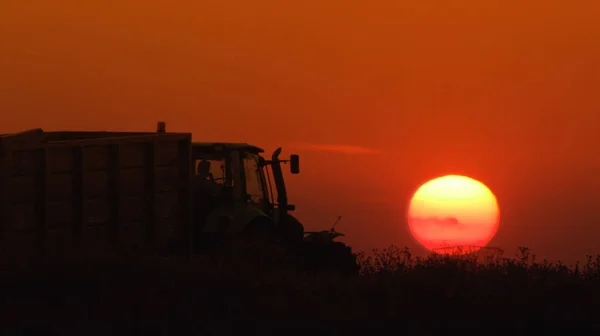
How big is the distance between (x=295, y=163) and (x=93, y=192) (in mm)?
3505

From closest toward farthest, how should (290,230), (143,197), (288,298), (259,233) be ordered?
Result: (288,298), (143,197), (259,233), (290,230)

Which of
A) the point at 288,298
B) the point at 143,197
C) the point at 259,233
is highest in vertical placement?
the point at 143,197

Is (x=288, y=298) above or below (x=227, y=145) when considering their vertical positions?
below

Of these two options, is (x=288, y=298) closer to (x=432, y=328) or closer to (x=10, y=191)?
(x=432, y=328)

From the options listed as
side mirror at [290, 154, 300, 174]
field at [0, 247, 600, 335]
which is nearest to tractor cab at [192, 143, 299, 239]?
side mirror at [290, 154, 300, 174]

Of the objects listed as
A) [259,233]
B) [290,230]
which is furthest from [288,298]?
[290,230]

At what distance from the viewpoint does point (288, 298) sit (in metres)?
11.3

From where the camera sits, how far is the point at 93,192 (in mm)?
14453

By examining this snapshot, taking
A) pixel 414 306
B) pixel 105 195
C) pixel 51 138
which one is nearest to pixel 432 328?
pixel 414 306

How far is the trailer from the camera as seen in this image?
13523mm

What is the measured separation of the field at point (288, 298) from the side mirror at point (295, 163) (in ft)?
8.67

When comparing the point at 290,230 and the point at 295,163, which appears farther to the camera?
the point at 290,230

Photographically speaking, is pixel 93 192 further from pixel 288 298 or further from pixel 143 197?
pixel 288 298

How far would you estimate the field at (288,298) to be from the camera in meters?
10.1
